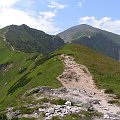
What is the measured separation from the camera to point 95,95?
52.1m

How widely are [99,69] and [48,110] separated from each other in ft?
108

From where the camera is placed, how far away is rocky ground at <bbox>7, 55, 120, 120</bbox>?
127ft

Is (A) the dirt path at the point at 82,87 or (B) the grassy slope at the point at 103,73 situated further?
(B) the grassy slope at the point at 103,73

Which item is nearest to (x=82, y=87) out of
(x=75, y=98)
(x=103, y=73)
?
(x=103, y=73)

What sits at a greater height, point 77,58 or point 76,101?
point 77,58

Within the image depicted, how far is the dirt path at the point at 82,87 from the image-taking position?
43.5 meters

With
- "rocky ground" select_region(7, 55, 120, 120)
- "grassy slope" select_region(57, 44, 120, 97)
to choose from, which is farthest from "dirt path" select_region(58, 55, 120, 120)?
"grassy slope" select_region(57, 44, 120, 97)

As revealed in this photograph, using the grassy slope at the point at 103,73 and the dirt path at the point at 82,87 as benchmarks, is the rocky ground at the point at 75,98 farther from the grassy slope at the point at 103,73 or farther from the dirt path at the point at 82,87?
the grassy slope at the point at 103,73

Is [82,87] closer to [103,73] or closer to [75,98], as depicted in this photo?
[103,73]

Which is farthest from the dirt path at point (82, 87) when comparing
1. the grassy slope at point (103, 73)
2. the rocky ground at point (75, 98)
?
the grassy slope at point (103, 73)

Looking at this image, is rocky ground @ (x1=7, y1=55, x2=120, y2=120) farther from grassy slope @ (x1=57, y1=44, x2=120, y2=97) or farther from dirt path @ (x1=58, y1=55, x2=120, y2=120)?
grassy slope @ (x1=57, y1=44, x2=120, y2=97)

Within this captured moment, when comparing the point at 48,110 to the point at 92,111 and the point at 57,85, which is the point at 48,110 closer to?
the point at 92,111

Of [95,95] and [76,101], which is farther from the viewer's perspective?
[95,95]

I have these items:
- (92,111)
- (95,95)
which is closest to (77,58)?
(95,95)
